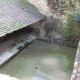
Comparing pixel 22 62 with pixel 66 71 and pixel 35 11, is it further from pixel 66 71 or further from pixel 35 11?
pixel 35 11

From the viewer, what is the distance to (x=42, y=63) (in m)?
Result: 9.30

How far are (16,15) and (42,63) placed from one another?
3.60 m

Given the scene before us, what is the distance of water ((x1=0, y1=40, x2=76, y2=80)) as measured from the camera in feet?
26.8

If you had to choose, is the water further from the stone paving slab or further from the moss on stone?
the moss on stone

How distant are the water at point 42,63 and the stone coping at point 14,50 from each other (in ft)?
0.86

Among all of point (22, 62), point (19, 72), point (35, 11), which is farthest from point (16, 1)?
point (19, 72)

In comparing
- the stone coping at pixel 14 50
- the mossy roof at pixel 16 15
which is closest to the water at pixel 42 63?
the stone coping at pixel 14 50

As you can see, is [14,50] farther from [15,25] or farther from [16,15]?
[16,15]

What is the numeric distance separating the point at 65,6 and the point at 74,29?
190 cm

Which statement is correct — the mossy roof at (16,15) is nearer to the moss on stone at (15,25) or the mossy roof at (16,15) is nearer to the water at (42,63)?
the moss on stone at (15,25)

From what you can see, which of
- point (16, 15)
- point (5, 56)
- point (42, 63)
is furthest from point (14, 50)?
point (16, 15)

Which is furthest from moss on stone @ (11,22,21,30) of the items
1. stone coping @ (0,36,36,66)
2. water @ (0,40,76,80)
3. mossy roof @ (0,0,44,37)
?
water @ (0,40,76,80)

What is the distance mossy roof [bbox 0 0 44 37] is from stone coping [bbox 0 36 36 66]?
1.64 metres

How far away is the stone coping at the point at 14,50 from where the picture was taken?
8997mm
